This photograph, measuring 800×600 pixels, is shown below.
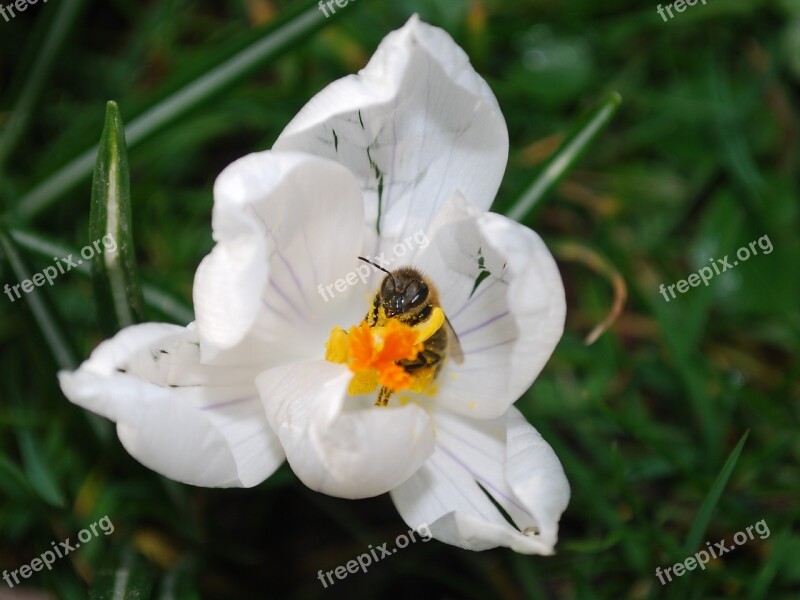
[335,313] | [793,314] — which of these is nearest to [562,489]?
[335,313]

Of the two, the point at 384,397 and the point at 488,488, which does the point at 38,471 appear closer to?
the point at 384,397

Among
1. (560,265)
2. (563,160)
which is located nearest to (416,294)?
(563,160)

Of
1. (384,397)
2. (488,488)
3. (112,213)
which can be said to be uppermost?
→ (112,213)

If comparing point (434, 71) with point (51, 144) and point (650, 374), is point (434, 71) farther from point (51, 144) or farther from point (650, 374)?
point (51, 144)

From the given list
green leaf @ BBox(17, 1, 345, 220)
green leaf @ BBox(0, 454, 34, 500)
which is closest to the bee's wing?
green leaf @ BBox(17, 1, 345, 220)

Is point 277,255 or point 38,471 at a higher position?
point 277,255

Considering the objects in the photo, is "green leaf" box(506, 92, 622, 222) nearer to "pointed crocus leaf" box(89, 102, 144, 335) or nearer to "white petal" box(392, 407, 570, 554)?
"white petal" box(392, 407, 570, 554)

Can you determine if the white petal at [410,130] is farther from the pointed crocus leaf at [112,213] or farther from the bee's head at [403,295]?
the pointed crocus leaf at [112,213]
